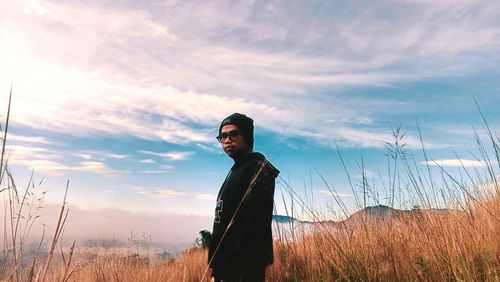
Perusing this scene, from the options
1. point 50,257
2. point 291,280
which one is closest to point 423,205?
point 291,280

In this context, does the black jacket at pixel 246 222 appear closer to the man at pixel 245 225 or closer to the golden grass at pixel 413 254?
the man at pixel 245 225

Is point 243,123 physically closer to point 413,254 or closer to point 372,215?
point 413,254

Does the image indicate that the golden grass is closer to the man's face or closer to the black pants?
the black pants

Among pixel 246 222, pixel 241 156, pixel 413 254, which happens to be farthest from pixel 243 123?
pixel 413 254

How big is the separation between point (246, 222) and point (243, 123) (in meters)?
1.05

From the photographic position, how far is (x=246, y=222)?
3176 mm

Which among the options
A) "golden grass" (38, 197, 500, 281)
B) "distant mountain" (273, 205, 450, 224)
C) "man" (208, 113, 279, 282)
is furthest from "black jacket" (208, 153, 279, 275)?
"distant mountain" (273, 205, 450, 224)

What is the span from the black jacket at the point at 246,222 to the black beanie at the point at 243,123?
1.23 feet

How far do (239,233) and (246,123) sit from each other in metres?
1.13

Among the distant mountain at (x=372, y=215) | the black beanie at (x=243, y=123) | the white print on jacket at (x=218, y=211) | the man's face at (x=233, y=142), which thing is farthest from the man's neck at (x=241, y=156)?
the distant mountain at (x=372, y=215)

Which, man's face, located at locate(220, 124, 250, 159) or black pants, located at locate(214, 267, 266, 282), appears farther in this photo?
man's face, located at locate(220, 124, 250, 159)

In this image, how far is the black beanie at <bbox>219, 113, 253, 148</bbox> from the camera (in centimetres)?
375

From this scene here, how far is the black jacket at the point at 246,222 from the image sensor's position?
3.18 metres

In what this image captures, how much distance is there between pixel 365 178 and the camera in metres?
4.20
